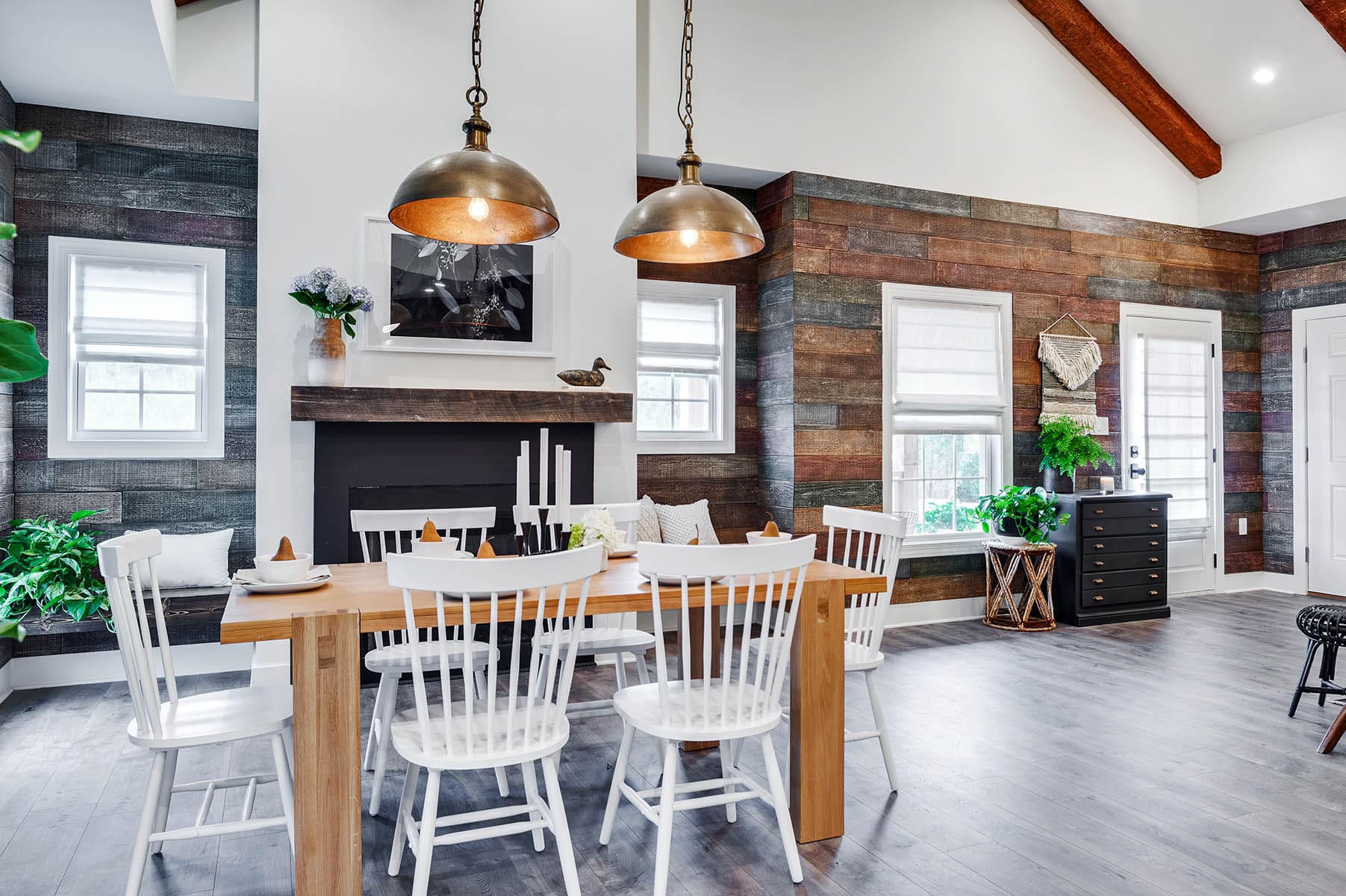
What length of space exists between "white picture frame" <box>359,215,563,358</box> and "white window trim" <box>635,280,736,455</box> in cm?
103

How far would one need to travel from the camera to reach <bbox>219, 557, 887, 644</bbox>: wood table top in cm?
212

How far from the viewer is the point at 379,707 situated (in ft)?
9.69

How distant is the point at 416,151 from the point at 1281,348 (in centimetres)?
664

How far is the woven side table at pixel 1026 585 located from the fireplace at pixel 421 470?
2784mm

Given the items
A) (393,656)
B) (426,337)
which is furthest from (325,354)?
(393,656)

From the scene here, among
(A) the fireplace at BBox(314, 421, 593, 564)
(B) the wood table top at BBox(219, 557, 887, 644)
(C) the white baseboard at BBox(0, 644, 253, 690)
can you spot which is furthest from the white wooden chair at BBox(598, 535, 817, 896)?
(C) the white baseboard at BBox(0, 644, 253, 690)

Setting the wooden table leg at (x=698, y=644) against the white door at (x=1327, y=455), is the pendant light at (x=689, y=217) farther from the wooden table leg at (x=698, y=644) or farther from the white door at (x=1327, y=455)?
the white door at (x=1327, y=455)

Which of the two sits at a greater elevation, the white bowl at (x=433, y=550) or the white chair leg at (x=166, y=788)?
the white bowl at (x=433, y=550)

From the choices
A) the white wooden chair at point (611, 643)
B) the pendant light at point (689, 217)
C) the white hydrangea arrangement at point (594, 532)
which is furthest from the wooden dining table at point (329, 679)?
the pendant light at point (689, 217)

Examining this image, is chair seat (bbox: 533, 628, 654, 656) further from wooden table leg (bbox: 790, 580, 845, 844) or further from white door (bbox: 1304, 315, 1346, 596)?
white door (bbox: 1304, 315, 1346, 596)

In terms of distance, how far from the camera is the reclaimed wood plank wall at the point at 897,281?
5.46 m

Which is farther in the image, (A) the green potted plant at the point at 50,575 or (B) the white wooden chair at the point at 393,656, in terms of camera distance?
(A) the green potted plant at the point at 50,575

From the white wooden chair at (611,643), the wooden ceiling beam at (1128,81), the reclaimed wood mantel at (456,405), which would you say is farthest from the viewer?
the wooden ceiling beam at (1128,81)

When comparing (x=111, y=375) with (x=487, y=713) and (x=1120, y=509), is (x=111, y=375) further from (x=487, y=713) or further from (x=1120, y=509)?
(x=1120, y=509)
